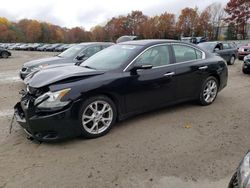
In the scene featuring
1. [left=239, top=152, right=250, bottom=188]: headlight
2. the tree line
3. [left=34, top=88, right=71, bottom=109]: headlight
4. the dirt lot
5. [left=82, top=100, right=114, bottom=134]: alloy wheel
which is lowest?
the dirt lot

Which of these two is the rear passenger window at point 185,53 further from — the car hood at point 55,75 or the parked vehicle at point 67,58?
the parked vehicle at point 67,58

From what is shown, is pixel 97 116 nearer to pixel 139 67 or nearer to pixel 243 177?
pixel 139 67

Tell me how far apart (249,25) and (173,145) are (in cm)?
6743

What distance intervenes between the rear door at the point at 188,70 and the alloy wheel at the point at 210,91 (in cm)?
27

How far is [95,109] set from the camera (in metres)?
4.13

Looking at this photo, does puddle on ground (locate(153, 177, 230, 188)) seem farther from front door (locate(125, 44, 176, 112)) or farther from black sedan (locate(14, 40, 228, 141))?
front door (locate(125, 44, 176, 112))

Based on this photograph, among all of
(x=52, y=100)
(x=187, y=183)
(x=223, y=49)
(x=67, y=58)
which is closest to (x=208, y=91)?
(x=187, y=183)

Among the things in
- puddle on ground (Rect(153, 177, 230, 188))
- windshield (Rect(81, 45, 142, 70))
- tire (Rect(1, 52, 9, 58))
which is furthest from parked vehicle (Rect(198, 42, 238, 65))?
tire (Rect(1, 52, 9, 58))

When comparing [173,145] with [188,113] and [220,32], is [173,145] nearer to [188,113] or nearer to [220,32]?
[188,113]

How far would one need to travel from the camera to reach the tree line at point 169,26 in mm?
63094

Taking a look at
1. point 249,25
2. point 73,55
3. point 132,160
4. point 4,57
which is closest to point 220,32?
point 249,25

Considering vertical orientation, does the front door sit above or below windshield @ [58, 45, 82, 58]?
below

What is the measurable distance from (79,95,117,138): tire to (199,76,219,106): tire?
2.38 m

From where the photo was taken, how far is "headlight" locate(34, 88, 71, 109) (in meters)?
3.76
